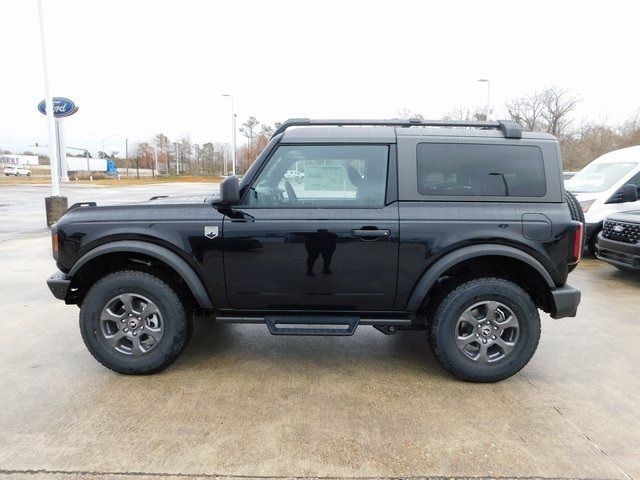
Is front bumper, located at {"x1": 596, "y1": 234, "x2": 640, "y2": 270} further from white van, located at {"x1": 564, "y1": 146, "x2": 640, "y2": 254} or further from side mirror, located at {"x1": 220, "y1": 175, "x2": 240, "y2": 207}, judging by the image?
side mirror, located at {"x1": 220, "y1": 175, "x2": 240, "y2": 207}

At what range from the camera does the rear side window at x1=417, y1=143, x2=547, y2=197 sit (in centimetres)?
342

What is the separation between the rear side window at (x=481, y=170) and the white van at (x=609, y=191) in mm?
4953

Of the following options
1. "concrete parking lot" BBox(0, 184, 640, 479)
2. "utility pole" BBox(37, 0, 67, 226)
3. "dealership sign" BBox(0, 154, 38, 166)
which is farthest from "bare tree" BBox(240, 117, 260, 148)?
"dealership sign" BBox(0, 154, 38, 166)

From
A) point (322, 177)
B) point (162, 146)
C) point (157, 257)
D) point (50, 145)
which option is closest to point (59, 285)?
point (157, 257)

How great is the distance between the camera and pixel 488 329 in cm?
343

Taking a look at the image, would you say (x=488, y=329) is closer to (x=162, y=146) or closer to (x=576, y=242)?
(x=576, y=242)

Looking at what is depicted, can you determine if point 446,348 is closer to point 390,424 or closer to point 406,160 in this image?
point 390,424

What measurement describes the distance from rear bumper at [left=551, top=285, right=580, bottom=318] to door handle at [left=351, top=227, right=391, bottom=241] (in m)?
1.35

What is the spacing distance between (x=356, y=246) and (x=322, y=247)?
10.0 inches

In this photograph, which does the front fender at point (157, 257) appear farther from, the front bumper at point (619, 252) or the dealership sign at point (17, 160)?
the dealership sign at point (17, 160)

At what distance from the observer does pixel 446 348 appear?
342cm

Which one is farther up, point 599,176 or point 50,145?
point 50,145

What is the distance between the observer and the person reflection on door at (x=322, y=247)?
3.36 meters

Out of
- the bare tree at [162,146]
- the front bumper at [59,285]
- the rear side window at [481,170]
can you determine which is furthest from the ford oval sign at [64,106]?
the bare tree at [162,146]
